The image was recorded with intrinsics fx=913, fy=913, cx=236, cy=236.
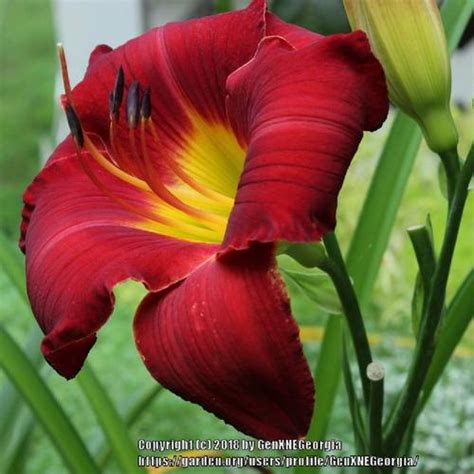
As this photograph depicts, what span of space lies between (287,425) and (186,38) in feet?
0.72

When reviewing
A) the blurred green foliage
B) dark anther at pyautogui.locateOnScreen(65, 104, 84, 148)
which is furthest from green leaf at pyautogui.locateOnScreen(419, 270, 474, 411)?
the blurred green foliage

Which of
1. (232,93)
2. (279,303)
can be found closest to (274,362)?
(279,303)

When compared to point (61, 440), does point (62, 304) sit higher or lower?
higher

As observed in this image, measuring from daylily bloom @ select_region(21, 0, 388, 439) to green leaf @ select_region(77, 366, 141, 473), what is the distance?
17 cm

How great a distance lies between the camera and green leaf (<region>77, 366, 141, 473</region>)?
1.98ft

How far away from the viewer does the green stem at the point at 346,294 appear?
0.44 metres

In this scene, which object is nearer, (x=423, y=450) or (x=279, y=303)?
(x=279, y=303)

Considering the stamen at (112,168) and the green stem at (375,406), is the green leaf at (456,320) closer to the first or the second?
the green stem at (375,406)

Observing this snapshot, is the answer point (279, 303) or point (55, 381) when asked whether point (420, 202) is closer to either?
point (55, 381)

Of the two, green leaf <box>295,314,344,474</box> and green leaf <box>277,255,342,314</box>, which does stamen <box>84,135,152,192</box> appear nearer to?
green leaf <box>277,255,342,314</box>

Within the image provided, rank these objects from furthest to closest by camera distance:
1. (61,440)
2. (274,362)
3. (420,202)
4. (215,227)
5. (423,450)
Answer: (420,202) < (423,450) < (61,440) < (215,227) < (274,362)

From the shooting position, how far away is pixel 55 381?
137 centimetres

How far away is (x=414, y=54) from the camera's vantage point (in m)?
0.42

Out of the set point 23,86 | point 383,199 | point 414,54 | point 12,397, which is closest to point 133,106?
point 414,54
